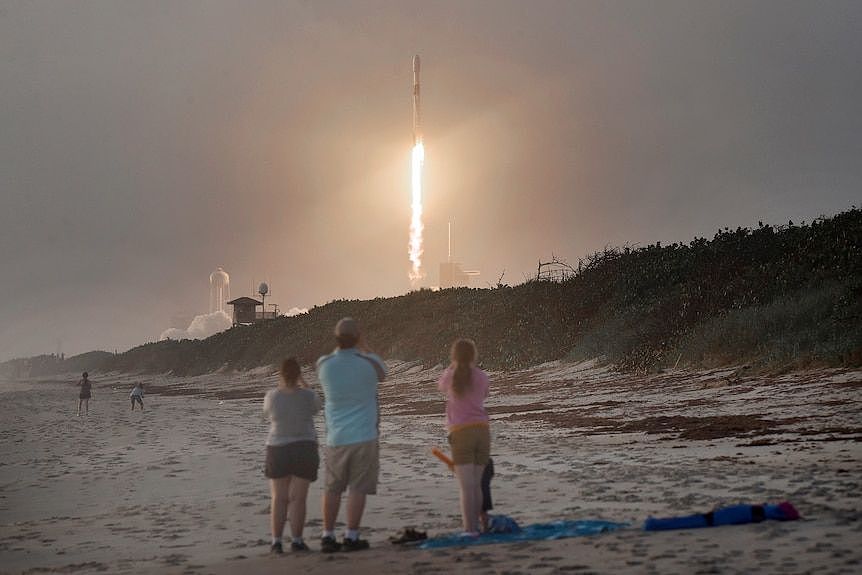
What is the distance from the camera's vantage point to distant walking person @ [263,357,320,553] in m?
8.57

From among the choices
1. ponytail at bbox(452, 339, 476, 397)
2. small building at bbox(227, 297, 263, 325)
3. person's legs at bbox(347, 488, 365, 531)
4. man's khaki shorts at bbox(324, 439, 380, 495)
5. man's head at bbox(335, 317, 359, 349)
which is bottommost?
person's legs at bbox(347, 488, 365, 531)

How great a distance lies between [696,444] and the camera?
565 inches

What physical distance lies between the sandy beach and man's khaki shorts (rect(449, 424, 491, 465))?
820 mm

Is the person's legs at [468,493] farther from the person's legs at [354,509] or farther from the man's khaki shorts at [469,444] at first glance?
the person's legs at [354,509]

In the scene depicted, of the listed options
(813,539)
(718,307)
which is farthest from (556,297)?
(813,539)

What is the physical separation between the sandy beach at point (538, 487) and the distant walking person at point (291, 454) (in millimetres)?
322

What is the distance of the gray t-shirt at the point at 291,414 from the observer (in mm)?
8586

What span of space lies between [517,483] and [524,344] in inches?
1281

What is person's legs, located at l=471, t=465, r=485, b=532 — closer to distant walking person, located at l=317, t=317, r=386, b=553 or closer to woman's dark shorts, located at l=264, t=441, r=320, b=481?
distant walking person, located at l=317, t=317, r=386, b=553

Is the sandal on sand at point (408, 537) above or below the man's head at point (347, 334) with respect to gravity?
below

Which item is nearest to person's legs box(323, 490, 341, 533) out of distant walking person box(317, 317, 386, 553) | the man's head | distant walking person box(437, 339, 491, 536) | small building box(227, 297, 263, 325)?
distant walking person box(317, 317, 386, 553)

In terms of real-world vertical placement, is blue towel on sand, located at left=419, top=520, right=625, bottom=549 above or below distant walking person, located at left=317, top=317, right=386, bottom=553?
below

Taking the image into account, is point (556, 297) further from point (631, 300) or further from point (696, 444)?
point (696, 444)

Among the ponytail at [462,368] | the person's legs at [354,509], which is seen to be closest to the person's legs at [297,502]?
the person's legs at [354,509]
